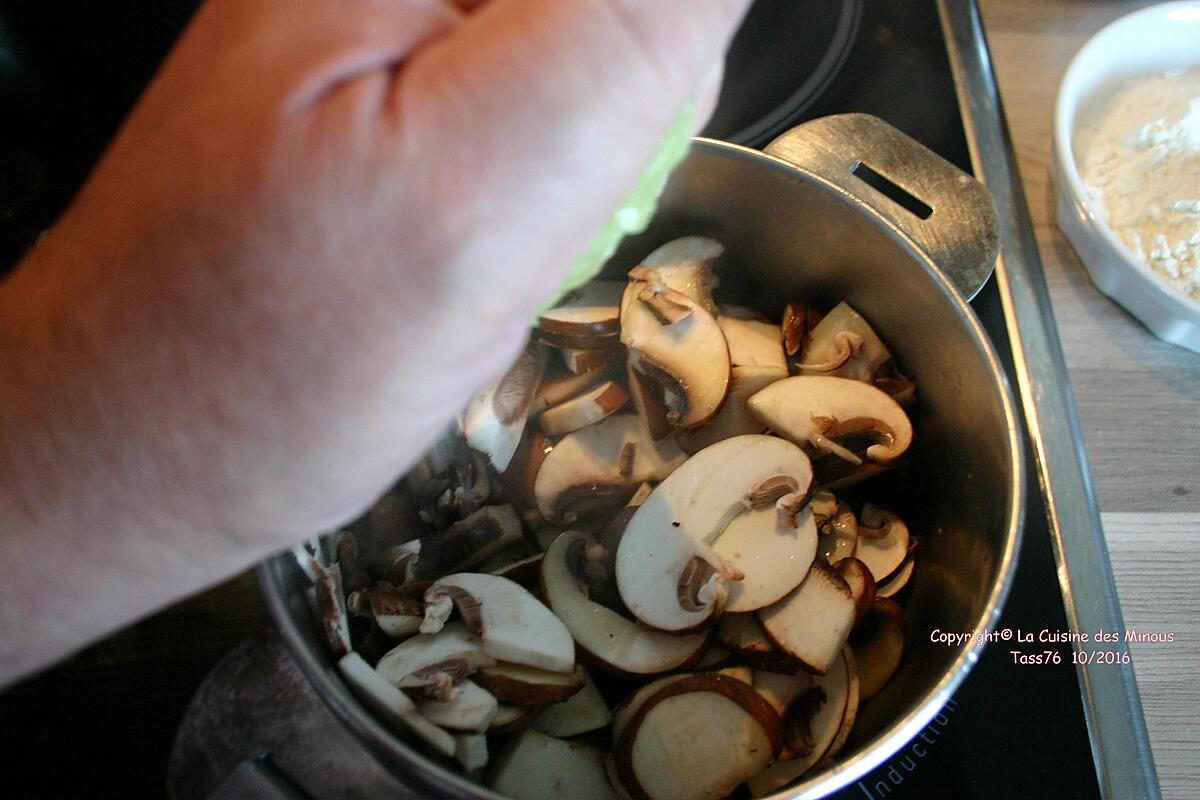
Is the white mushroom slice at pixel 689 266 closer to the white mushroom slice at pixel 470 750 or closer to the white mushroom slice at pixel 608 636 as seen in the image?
the white mushroom slice at pixel 608 636

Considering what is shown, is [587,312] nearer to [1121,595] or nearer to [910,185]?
[910,185]

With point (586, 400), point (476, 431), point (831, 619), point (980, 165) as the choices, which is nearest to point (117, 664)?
point (476, 431)

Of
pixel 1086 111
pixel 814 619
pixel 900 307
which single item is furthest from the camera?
pixel 1086 111

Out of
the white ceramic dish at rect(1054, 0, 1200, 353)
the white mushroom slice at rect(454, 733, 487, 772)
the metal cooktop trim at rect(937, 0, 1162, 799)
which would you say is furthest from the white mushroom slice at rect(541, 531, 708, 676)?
the white ceramic dish at rect(1054, 0, 1200, 353)

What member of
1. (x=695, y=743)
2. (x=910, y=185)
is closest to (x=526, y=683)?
(x=695, y=743)

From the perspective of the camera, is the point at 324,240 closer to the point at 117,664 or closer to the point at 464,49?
the point at 464,49
